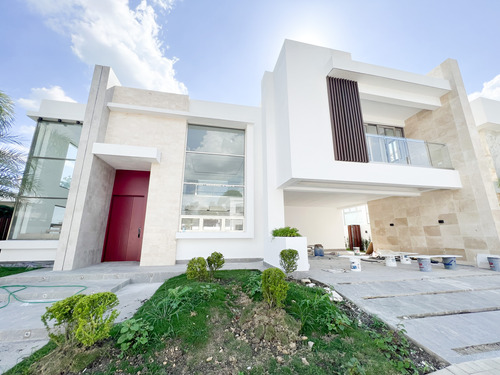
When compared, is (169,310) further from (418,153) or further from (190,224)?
(418,153)

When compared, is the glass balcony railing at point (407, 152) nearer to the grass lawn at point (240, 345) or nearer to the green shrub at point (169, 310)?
the grass lawn at point (240, 345)

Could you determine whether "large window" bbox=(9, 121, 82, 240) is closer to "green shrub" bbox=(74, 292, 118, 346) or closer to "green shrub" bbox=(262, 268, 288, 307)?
"green shrub" bbox=(74, 292, 118, 346)

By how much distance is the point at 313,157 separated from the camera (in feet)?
18.8

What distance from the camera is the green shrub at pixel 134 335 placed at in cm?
220

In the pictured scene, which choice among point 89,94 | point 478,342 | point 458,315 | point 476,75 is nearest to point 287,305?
point 478,342

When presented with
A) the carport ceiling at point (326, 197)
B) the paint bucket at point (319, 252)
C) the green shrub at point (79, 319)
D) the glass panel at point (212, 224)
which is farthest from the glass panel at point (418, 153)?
the green shrub at point (79, 319)

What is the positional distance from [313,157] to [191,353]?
520cm

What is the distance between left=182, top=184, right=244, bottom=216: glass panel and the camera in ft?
23.6

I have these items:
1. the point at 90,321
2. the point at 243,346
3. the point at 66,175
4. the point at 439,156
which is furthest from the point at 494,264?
the point at 66,175

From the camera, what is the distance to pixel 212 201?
7340 millimetres

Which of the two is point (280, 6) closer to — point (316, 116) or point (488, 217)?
point (316, 116)

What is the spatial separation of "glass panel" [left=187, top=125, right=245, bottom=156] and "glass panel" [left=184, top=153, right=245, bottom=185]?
291mm

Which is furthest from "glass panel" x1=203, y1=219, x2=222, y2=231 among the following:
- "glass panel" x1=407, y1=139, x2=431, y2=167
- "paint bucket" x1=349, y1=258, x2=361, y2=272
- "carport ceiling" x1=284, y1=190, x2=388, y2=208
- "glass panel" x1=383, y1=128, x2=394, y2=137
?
"glass panel" x1=383, y1=128, x2=394, y2=137

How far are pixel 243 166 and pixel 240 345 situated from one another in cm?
635
